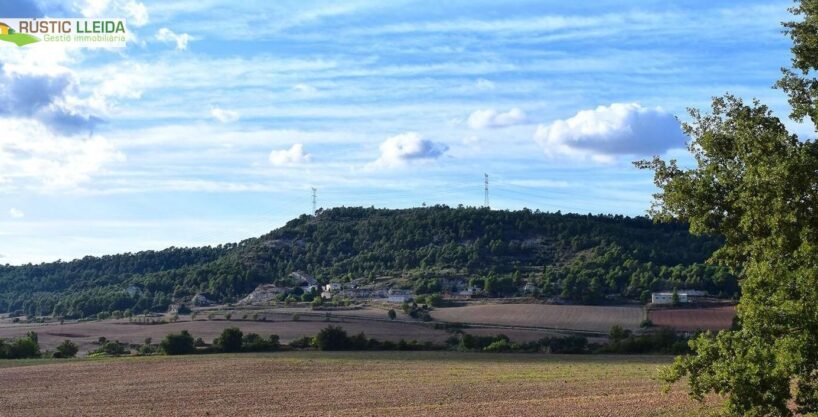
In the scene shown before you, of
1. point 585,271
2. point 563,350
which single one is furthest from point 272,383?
point 585,271

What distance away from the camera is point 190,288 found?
177500 mm

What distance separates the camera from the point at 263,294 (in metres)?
164

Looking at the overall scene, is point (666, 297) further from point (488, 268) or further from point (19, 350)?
point (19, 350)

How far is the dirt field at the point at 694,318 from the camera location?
90.8m

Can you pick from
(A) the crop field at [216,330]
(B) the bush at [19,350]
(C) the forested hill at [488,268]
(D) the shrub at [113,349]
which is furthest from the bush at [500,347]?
(C) the forested hill at [488,268]

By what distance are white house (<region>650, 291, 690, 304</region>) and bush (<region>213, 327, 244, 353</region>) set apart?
6616 cm

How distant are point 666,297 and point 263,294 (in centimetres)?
7856

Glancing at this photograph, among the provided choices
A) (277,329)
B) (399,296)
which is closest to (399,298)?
(399,296)

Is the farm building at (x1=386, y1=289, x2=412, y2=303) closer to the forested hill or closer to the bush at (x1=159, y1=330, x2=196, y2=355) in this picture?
the forested hill

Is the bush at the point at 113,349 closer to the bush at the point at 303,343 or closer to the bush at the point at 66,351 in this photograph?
the bush at the point at 66,351

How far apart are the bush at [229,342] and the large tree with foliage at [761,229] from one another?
65091 millimetres

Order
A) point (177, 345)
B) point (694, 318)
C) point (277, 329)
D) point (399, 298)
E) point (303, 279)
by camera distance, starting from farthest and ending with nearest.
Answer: point (303, 279) < point (399, 298) < point (277, 329) < point (694, 318) < point (177, 345)

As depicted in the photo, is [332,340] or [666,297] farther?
[666,297]

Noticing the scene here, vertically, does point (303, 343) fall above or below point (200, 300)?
below
